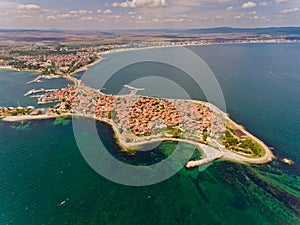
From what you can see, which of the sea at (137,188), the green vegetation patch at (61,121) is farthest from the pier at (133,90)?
the sea at (137,188)

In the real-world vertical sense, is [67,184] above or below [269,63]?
below

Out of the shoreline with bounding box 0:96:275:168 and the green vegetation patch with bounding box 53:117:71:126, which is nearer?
the shoreline with bounding box 0:96:275:168

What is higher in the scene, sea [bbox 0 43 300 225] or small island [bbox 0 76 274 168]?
small island [bbox 0 76 274 168]

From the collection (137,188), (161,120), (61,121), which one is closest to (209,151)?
(161,120)

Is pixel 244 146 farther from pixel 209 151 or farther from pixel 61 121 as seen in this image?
pixel 61 121

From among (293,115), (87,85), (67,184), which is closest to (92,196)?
(67,184)

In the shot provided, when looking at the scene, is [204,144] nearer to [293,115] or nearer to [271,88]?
[293,115]

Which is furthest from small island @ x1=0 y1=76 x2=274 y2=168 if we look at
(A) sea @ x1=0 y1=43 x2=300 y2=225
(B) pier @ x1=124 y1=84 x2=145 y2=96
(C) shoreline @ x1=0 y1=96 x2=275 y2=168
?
(B) pier @ x1=124 y1=84 x2=145 y2=96

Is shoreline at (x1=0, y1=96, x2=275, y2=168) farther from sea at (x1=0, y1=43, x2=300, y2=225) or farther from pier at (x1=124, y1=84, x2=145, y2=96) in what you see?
pier at (x1=124, y1=84, x2=145, y2=96)
